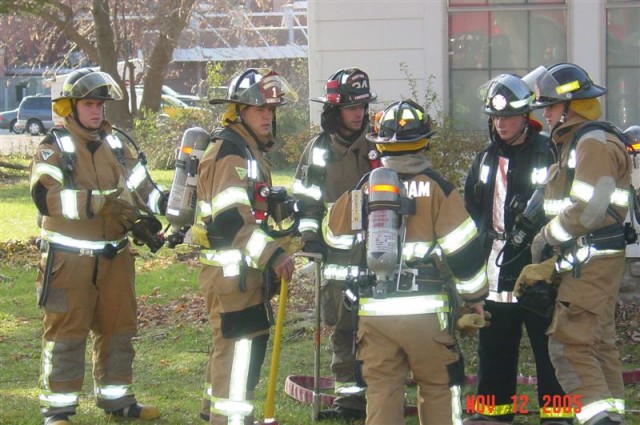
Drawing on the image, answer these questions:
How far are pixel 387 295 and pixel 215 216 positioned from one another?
1.14 m

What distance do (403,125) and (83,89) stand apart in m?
2.26

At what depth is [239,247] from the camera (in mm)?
5840

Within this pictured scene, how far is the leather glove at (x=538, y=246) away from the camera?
5.95 meters

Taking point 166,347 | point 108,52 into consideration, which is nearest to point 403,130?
point 166,347

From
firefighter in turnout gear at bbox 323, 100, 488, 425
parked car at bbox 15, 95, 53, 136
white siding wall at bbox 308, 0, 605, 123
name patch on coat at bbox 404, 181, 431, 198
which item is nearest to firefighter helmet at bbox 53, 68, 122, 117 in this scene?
firefighter in turnout gear at bbox 323, 100, 488, 425

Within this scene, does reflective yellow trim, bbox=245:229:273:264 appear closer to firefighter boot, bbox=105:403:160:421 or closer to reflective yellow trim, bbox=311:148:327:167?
reflective yellow trim, bbox=311:148:327:167

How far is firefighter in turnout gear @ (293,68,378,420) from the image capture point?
21.9ft

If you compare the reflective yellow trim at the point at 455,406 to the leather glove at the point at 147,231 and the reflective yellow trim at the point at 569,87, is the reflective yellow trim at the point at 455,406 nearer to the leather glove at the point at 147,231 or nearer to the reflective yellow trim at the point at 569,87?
the reflective yellow trim at the point at 569,87

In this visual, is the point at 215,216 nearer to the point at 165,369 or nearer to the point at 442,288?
the point at 442,288

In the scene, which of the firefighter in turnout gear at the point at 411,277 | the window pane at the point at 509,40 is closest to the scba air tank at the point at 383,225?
the firefighter in turnout gear at the point at 411,277

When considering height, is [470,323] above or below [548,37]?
below

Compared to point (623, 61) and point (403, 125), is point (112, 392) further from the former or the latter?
point (623, 61)

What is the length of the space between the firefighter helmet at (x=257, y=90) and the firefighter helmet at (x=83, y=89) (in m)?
0.94

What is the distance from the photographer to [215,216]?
19.0ft
